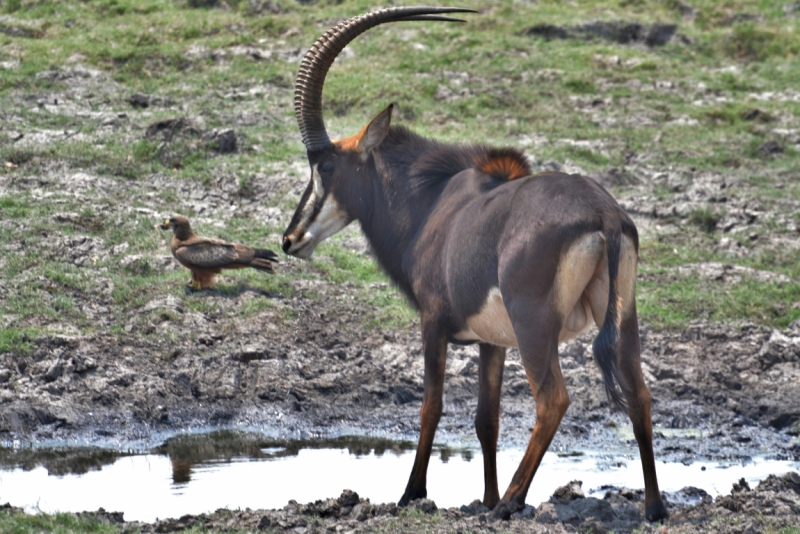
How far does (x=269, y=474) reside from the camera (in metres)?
7.76

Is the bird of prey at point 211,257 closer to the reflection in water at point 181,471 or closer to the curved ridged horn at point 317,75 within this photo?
the reflection in water at point 181,471

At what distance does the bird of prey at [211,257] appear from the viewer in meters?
11.0

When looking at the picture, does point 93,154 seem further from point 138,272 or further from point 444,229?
point 444,229

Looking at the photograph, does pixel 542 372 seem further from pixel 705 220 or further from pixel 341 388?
pixel 705 220

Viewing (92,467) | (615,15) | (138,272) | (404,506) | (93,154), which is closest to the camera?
(404,506)

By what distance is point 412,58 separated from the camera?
19.7 metres

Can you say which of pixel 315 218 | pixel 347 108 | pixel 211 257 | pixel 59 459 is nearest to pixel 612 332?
pixel 315 218

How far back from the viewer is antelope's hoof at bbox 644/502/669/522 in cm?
600

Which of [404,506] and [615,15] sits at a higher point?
[615,15]

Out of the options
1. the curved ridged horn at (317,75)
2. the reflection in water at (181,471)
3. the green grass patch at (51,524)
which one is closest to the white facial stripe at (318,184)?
the curved ridged horn at (317,75)

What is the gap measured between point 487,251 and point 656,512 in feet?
5.65

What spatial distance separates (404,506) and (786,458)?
134 inches

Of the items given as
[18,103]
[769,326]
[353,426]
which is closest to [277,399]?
[353,426]

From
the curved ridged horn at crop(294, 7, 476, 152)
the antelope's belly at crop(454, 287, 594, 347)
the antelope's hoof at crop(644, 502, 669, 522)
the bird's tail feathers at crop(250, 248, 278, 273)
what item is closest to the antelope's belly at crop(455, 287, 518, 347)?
the antelope's belly at crop(454, 287, 594, 347)
